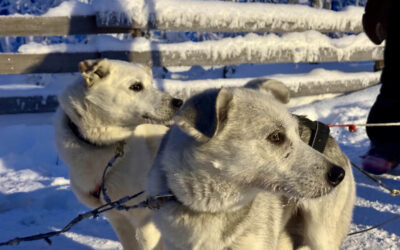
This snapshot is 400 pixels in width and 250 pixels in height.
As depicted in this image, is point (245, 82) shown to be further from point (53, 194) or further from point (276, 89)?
point (276, 89)

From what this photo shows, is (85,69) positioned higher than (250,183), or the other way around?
(85,69)

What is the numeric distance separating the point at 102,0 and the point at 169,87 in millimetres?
1745

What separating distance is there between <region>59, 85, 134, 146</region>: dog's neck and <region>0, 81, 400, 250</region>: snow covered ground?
1.01m

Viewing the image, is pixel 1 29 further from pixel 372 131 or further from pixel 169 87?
pixel 372 131

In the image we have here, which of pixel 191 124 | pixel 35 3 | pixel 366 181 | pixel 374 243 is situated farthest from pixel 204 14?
pixel 35 3

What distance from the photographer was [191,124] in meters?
2.13

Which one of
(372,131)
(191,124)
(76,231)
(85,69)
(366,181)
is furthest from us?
(372,131)

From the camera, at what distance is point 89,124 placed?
340 centimetres

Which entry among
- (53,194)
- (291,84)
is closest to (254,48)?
(291,84)

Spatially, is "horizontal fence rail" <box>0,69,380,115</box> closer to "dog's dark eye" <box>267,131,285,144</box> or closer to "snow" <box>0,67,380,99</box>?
"snow" <box>0,67,380,99</box>

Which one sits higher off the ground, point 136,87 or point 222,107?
point 222,107

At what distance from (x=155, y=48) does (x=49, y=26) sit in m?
1.68

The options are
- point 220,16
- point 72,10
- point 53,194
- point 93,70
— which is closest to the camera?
point 93,70

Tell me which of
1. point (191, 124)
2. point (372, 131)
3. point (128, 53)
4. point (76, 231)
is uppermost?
point (191, 124)
